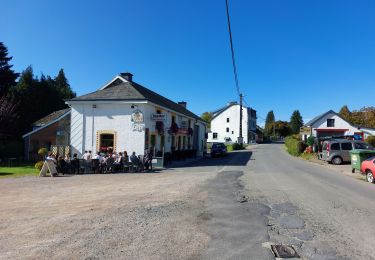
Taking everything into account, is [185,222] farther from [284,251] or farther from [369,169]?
[369,169]

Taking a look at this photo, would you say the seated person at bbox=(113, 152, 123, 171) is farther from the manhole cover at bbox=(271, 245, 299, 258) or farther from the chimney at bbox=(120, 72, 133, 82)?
the manhole cover at bbox=(271, 245, 299, 258)

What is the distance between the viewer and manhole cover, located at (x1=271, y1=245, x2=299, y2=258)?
5757mm

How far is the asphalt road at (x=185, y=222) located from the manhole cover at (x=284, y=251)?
0.16 m

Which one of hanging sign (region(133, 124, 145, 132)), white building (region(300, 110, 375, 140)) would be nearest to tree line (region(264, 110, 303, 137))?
white building (region(300, 110, 375, 140))

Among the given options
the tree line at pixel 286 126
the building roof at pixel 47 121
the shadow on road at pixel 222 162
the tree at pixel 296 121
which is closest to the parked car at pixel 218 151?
the shadow on road at pixel 222 162

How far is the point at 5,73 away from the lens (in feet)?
141

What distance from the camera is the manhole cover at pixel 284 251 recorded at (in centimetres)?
576

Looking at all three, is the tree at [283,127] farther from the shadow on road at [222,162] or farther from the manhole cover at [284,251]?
the manhole cover at [284,251]

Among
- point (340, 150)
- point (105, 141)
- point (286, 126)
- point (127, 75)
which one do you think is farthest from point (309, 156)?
point (286, 126)

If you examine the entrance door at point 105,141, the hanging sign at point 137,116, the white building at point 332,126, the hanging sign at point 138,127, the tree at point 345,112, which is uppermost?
the tree at point 345,112

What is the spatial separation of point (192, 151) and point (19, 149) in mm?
17204

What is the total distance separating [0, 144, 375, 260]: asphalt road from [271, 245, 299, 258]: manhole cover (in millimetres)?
156

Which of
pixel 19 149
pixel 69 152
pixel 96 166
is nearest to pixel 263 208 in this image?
pixel 96 166

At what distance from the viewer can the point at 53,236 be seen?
6.90 metres
